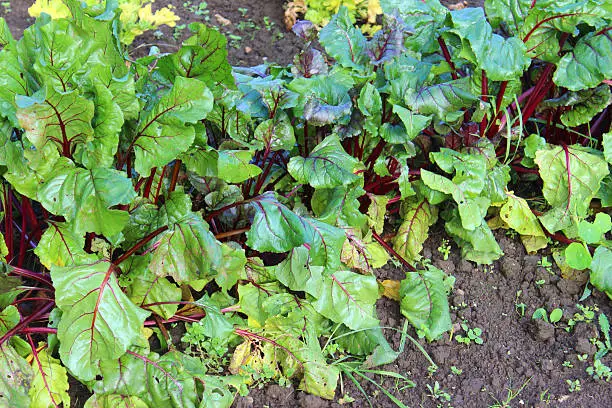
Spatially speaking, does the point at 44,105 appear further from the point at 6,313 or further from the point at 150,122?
the point at 6,313

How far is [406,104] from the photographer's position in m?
2.85

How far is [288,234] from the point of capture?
2.41 meters

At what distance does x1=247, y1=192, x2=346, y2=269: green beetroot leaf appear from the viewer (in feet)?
7.91

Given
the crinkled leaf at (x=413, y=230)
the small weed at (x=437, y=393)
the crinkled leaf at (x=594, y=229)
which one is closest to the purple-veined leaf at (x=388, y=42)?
the crinkled leaf at (x=413, y=230)

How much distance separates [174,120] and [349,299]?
105cm

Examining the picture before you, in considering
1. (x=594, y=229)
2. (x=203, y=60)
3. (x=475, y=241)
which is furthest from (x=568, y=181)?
(x=203, y=60)

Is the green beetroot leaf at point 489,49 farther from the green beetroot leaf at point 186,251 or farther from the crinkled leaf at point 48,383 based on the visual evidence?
the crinkled leaf at point 48,383

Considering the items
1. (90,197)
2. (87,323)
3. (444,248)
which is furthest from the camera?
(444,248)

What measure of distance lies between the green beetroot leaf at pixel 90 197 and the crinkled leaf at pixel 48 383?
2.10ft

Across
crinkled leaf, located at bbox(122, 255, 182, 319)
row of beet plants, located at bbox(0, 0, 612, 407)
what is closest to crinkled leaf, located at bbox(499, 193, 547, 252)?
row of beet plants, located at bbox(0, 0, 612, 407)

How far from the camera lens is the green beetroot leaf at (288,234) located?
7.91 feet

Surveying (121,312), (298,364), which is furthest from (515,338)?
(121,312)

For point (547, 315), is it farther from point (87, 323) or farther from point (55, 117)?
point (55, 117)

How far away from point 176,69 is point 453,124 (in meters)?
1.33
